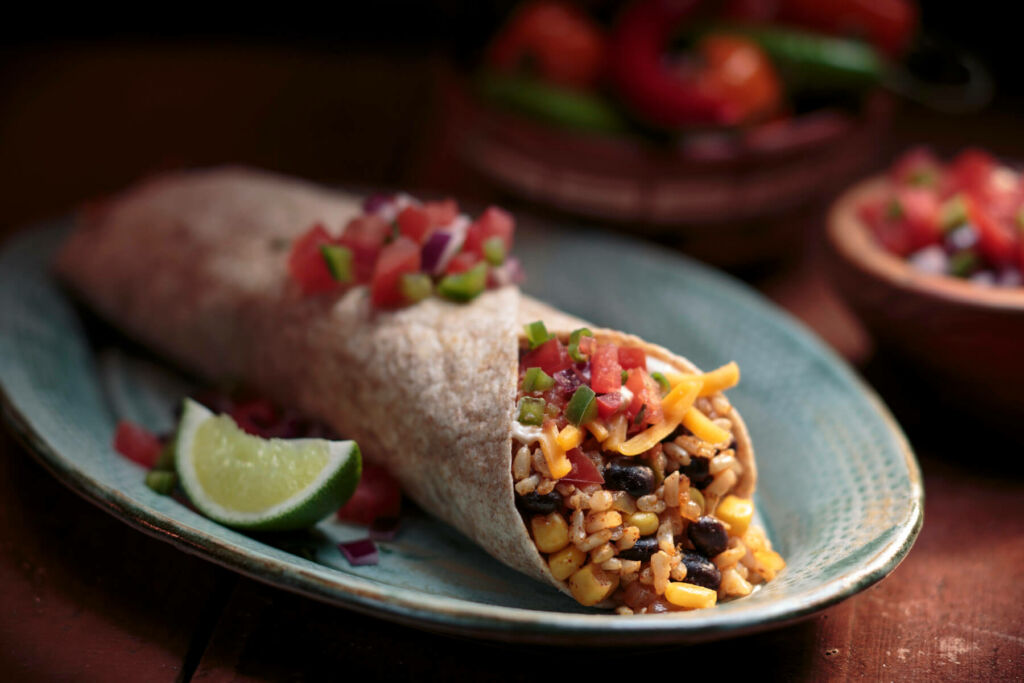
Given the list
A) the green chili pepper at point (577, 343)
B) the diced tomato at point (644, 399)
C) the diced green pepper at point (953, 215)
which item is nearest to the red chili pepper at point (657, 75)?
the diced green pepper at point (953, 215)

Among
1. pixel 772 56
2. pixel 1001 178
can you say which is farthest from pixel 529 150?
pixel 1001 178

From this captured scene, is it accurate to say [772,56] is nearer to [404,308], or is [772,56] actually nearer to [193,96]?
[404,308]

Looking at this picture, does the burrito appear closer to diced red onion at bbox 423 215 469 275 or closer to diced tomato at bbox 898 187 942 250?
diced red onion at bbox 423 215 469 275

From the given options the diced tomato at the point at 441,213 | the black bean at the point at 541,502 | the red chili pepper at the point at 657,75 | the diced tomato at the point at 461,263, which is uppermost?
the red chili pepper at the point at 657,75

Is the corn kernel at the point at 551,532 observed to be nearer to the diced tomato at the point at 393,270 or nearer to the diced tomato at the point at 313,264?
the diced tomato at the point at 393,270

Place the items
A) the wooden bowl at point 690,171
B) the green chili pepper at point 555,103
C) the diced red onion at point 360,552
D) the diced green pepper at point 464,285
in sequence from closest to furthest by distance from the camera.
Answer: the diced red onion at point 360,552
the diced green pepper at point 464,285
the wooden bowl at point 690,171
the green chili pepper at point 555,103

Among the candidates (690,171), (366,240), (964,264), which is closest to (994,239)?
(964,264)
